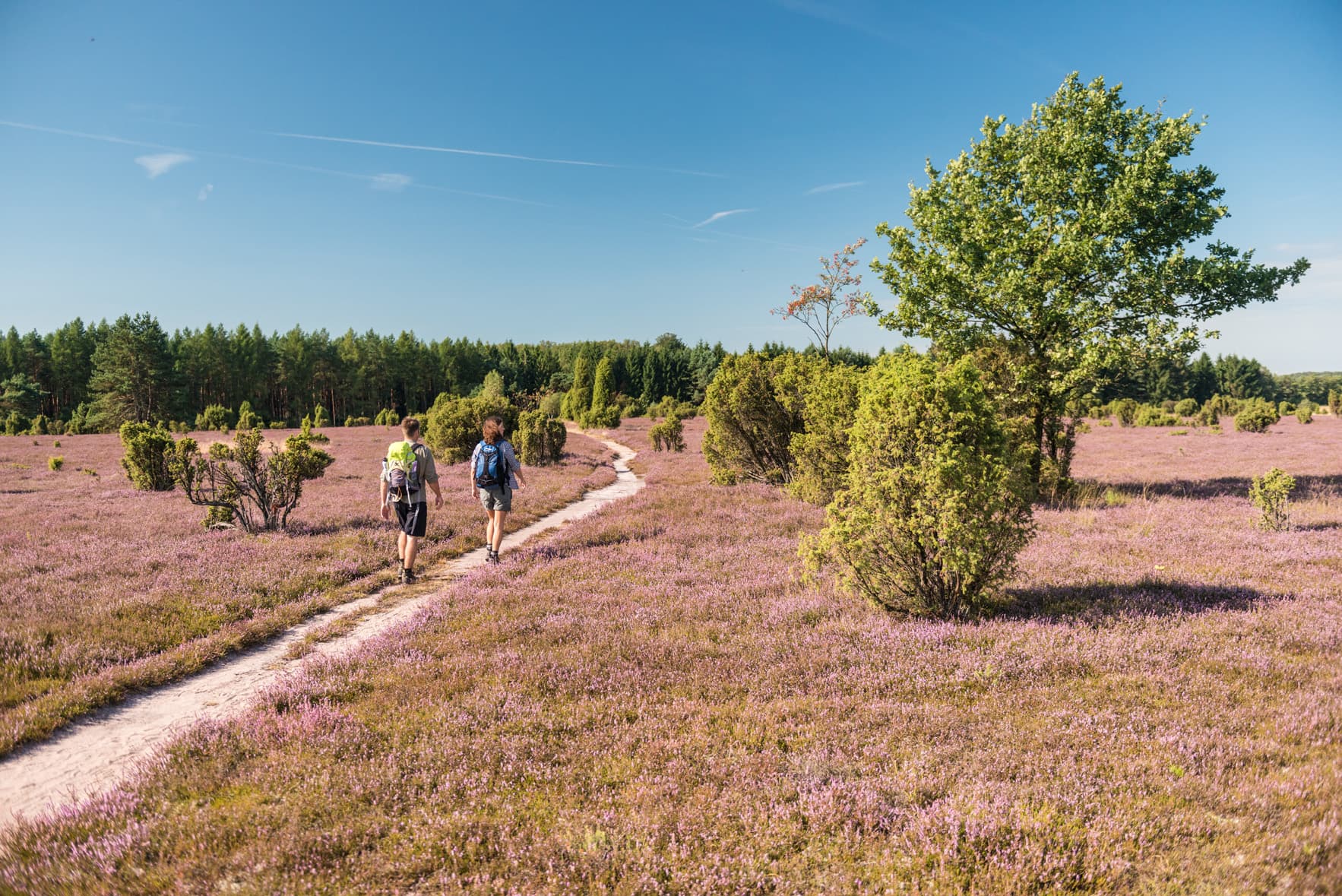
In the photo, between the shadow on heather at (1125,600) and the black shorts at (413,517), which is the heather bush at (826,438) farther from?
the black shorts at (413,517)

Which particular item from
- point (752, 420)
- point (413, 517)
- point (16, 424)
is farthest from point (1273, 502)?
point (16, 424)

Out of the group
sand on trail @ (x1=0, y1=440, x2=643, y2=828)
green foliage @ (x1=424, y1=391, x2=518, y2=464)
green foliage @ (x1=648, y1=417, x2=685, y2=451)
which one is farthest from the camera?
green foliage @ (x1=648, y1=417, x2=685, y2=451)

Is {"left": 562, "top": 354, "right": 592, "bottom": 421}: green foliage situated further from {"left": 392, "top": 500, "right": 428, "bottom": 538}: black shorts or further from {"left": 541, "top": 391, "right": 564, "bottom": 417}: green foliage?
{"left": 392, "top": 500, "right": 428, "bottom": 538}: black shorts

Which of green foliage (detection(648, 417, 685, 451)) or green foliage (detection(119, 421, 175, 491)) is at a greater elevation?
green foliage (detection(648, 417, 685, 451))

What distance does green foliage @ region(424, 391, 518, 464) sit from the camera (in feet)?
98.9

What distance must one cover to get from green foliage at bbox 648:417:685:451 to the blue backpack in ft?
86.5

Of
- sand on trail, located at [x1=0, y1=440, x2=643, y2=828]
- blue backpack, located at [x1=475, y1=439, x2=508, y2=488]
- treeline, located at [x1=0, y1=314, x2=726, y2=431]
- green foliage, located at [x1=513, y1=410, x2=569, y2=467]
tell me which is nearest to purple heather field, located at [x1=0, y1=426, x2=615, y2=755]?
sand on trail, located at [x1=0, y1=440, x2=643, y2=828]

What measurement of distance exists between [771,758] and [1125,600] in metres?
6.30

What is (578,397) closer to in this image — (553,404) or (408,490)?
(553,404)

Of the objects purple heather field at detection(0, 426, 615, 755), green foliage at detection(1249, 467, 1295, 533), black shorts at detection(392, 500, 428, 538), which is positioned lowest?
purple heather field at detection(0, 426, 615, 755)

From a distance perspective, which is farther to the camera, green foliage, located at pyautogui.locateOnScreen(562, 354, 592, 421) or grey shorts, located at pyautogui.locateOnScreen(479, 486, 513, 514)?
green foliage, located at pyautogui.locateOnScreen(562, 354, 592, 421)

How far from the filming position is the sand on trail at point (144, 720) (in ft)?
15.5

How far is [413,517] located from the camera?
10.7m

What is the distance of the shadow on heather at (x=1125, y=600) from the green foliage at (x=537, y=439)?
81.4ft
